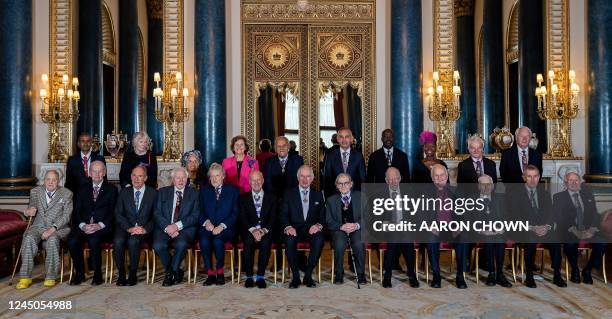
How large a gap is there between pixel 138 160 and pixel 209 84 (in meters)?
2.61

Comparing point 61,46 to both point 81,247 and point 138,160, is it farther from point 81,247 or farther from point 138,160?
point 81,247

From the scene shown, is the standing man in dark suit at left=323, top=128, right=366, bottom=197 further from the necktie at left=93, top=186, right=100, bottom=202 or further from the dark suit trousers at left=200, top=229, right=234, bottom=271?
the necktie at left=93, top=186, right=100, bottom=202

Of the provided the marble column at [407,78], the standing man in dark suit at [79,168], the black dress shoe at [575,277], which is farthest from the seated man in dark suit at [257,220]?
the marble column at [407,78]

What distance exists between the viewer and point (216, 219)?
6.11 meters

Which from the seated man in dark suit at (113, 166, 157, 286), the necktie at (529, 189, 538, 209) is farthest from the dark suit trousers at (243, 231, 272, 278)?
the necktie at (529, 189, 538, 209)

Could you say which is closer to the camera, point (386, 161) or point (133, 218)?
point (133, 218)

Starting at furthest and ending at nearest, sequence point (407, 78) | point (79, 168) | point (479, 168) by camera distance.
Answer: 1. point (407, 78)
2. point (79, 168)
3. point (479, 168)

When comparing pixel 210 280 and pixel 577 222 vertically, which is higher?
pixel 577 222

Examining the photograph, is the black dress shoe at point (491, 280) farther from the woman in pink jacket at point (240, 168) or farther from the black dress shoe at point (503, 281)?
the woman in pink jacket at point (240, 168)

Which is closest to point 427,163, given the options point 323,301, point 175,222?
point 323,301

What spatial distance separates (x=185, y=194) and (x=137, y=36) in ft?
24.9

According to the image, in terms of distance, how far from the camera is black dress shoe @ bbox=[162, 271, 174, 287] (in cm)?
582

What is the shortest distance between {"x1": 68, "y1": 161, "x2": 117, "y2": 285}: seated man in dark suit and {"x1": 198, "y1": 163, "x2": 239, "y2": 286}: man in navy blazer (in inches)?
39.1

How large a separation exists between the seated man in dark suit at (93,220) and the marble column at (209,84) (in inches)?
107
